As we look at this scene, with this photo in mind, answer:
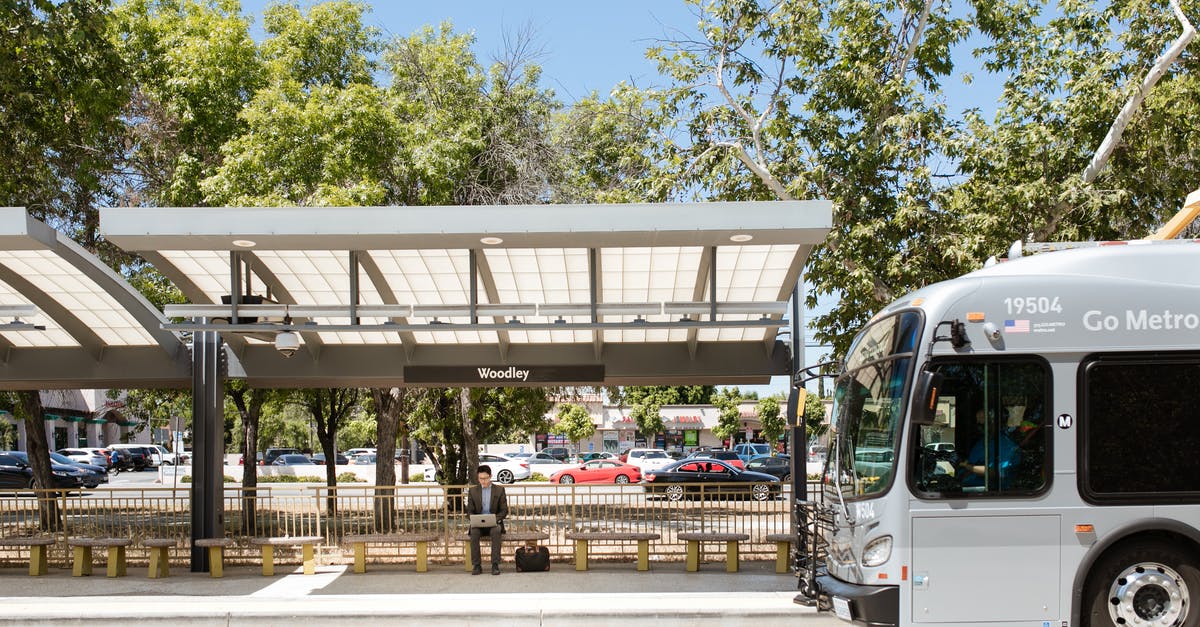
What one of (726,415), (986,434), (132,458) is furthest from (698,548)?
(132,458)

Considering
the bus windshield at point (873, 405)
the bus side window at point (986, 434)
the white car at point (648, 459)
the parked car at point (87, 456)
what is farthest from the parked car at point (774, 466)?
the parked car at point (87, 456)

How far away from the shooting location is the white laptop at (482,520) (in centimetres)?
1263

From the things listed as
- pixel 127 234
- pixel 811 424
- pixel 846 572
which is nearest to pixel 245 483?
pixel 127 234

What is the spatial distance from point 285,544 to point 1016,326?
9.27m

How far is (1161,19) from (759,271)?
28.1ft

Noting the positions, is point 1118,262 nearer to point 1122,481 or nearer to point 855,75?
point 1122,481

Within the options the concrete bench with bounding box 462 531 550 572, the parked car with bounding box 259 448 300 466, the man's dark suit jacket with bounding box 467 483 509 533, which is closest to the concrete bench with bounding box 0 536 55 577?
the concrete bench with bounding box 462 531 550 572

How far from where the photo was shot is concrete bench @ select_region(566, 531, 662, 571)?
12.8 m

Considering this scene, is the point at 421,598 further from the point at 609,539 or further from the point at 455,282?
the point at 455,282

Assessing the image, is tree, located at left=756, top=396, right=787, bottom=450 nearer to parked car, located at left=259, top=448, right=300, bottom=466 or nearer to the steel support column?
parked car, located at left=259, top=448, right=300, bottom=466

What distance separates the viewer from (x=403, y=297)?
44.1 feet

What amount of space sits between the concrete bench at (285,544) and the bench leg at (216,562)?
1.34ft

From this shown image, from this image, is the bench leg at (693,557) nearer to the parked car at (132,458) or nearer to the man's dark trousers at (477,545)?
the man's dark trousers at (477,545)

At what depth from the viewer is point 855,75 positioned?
54.7 feet
